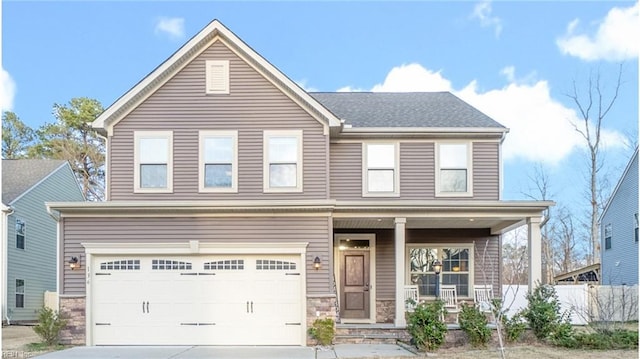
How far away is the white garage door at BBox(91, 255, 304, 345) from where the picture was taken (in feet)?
42.0

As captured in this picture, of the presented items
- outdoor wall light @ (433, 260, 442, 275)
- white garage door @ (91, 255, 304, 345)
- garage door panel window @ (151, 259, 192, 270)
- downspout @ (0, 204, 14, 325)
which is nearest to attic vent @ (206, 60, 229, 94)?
white garage door @ (91, 255, 304, 345)

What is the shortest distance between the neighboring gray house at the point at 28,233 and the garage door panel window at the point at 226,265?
10.6 m

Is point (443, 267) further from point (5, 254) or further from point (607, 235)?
point (5, 254)

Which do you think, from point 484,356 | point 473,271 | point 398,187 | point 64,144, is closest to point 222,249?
point 398,187

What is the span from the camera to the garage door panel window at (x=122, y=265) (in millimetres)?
12984

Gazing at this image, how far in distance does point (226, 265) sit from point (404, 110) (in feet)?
22.4

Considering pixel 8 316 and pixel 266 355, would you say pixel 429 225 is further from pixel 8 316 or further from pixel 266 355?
pixel 8 316

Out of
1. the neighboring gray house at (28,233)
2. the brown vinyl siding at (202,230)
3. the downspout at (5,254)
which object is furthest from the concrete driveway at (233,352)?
the neighboring gray house at (28,233)

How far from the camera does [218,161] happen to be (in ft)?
44.8

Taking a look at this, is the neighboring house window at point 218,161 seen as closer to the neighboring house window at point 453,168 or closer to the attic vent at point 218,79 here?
the attic vent at point 218,79

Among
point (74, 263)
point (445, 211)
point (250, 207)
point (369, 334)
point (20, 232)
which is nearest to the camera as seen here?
point (74, 263)

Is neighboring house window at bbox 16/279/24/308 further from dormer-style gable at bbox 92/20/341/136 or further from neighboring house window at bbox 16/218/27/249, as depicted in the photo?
dormer-style gable at bbox 92/20/341/136

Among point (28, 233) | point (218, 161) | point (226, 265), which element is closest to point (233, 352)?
point (226, 265)

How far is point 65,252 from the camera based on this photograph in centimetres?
1284
